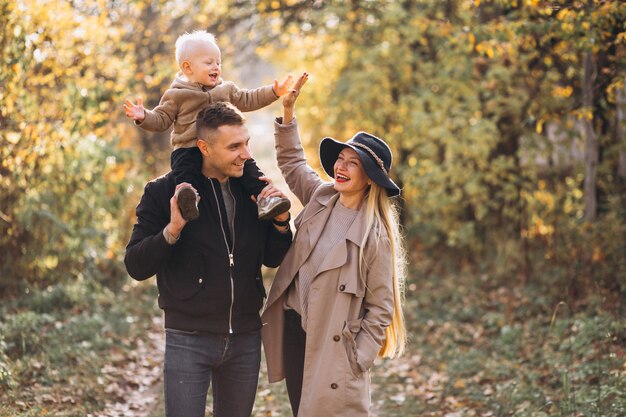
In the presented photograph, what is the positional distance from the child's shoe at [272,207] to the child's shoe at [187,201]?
1.36 ft

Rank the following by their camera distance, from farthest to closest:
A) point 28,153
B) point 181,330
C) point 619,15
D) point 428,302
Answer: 1. point 428,302
2. point 28,153
3. point 619,15
4. point 181,330

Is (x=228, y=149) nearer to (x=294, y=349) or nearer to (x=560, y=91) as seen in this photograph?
(x=294, y=349)

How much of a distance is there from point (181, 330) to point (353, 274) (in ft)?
3.09

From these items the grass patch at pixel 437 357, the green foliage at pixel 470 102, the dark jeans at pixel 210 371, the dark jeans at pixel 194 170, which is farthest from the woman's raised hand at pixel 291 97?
the green foliage at pixel 470 102

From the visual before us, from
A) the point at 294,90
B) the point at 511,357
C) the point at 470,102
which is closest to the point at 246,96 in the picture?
the point at 294,90

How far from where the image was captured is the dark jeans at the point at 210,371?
3.82 metres

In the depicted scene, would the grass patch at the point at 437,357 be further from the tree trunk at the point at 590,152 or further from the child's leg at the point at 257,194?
the child's leg at the point at 257,194

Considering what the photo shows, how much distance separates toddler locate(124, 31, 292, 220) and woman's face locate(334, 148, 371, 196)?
A: 417 millimetres

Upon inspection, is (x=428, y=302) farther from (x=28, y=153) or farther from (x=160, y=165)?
(x=160, y=165)

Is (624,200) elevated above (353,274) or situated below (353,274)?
above

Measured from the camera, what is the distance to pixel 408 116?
1301 centimetres

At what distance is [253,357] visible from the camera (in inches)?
161

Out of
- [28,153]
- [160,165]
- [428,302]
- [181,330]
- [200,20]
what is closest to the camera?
[181,330]

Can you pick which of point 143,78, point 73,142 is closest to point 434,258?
point 143,78
